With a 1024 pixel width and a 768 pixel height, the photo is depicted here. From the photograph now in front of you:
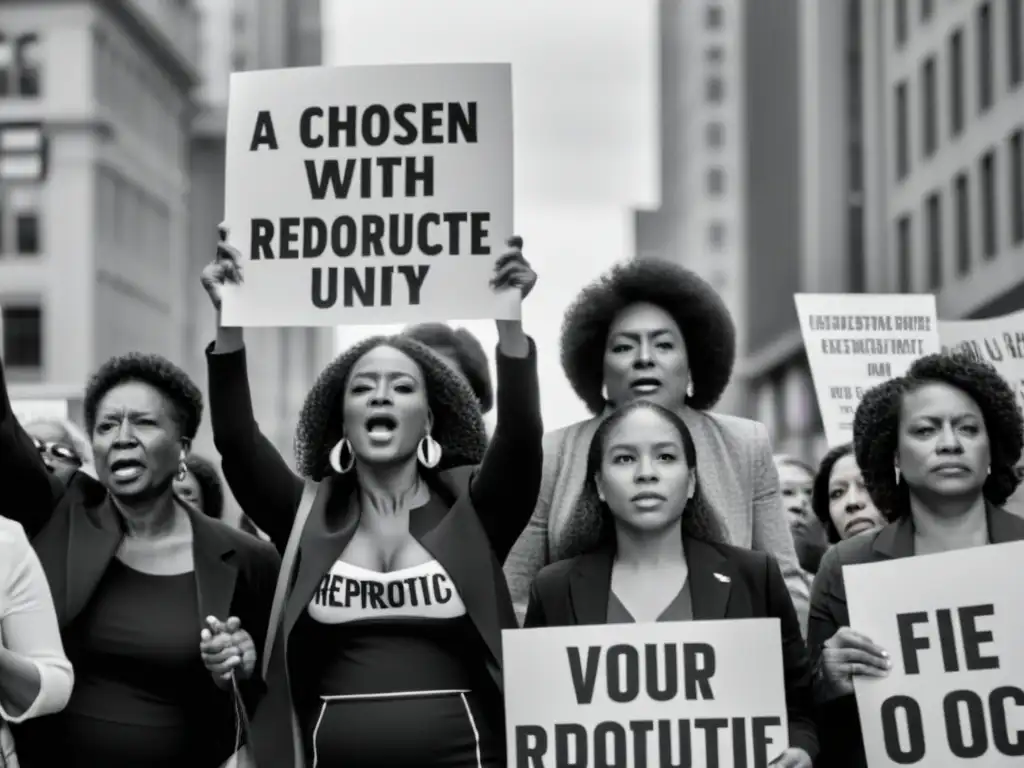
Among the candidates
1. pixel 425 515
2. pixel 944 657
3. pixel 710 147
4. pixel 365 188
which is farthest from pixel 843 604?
pixel 710 147

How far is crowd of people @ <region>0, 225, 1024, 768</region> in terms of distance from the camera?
525 cm

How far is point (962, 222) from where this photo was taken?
3219 centimetres

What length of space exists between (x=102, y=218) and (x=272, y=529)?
54922 mm

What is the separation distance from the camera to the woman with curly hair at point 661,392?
19.5 ft

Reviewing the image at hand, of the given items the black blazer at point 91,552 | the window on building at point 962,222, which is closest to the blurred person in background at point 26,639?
the black blazer at point 91,552

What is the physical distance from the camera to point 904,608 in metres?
5.12

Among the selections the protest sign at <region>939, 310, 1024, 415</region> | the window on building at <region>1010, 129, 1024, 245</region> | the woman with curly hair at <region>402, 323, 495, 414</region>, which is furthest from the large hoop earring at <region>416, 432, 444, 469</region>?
the window on building at <region>1010, 129, 1024, 245</region>

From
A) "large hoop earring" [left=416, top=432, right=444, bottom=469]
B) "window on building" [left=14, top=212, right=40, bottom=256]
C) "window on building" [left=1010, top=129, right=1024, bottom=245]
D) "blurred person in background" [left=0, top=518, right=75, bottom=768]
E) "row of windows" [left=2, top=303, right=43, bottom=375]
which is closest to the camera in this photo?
"blurred person in background" [left=0, top=518, right=75, bottom=768]

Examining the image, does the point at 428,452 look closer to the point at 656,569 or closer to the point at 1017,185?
the point at 656,569

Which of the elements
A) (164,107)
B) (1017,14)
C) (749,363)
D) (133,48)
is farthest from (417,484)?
(749,363)

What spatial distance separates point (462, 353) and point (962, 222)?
26.0 metres

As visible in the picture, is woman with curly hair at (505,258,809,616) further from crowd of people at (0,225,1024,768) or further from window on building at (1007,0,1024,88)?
window on building at (1007,0,1024,88)

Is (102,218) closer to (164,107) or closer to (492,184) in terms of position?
(164,107)

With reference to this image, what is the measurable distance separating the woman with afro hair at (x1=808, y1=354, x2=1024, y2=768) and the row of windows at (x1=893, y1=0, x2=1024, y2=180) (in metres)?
23.7
